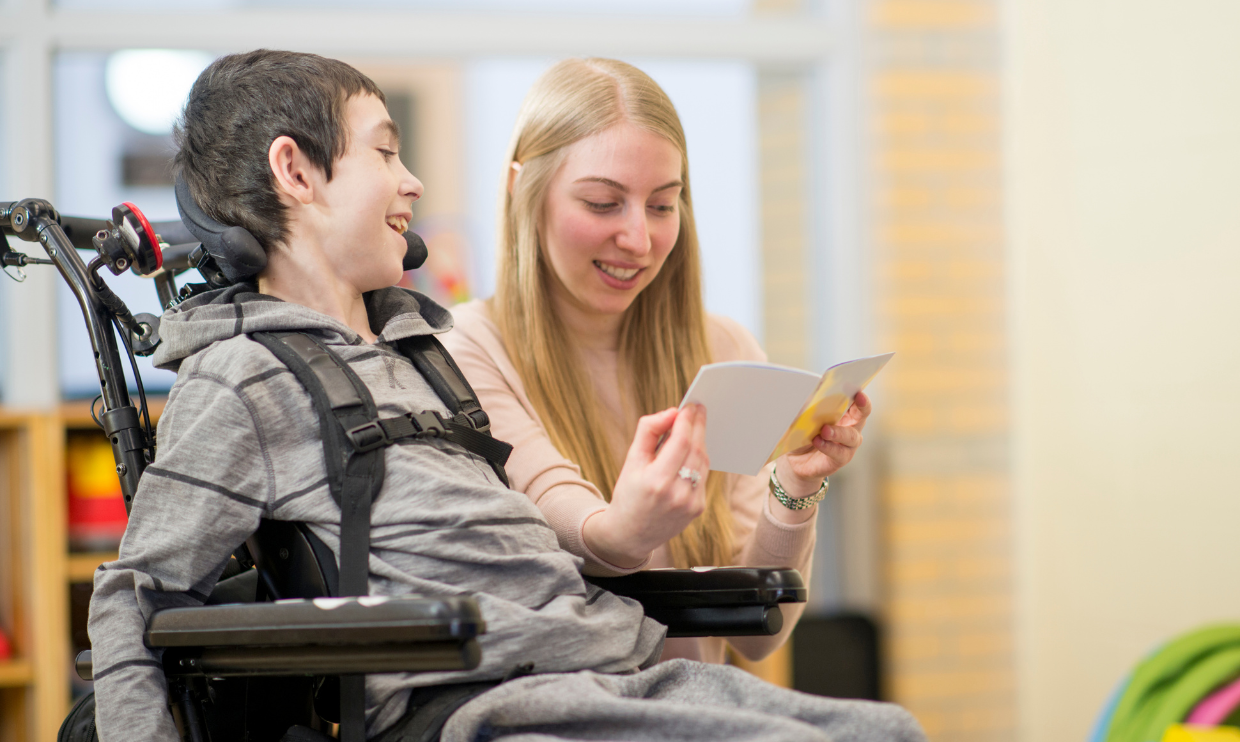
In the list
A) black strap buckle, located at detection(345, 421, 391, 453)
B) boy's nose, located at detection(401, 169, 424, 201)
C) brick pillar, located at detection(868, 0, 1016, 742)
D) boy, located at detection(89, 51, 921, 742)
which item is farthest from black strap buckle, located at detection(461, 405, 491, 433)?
brick pillar, located at detection(868, 0, 1016, 742)

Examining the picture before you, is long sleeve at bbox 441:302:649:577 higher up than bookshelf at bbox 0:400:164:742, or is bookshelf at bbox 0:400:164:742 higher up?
long sleeve at bbox 441:302:649:577

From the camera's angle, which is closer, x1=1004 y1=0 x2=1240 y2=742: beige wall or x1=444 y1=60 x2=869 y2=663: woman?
x1=444 y1=60 x2=869 y2=663: woman

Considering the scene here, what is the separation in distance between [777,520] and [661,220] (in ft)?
1.45

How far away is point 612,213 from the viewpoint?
1.48 m

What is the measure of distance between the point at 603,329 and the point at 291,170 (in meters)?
0.57

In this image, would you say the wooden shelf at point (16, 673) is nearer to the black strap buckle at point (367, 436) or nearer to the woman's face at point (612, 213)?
the woman's face at point (612, 213)

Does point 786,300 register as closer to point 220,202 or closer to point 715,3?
point 715,3

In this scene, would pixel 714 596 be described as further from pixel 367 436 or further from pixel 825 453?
pixel 367 436

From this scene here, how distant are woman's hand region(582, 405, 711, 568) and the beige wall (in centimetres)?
205

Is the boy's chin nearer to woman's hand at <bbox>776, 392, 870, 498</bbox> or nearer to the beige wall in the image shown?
woman's hand at <bbox>776, 392, 870, 498</bbox>

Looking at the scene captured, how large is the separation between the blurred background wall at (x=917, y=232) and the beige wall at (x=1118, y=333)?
1 cm

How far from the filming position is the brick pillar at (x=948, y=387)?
11.1 feet

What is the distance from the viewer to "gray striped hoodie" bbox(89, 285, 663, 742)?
1.07 metres

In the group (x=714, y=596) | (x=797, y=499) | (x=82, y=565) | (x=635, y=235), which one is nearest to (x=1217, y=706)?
(x=797, y=499)
